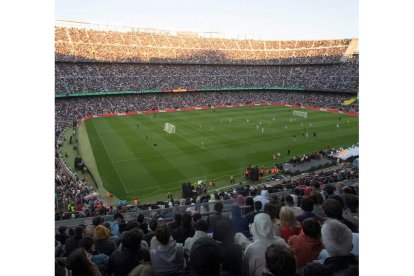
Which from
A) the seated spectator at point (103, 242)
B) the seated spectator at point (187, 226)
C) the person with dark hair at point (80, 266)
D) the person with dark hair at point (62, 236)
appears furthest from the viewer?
the person with dark hair at point (62, 236)

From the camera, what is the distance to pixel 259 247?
4742 mm

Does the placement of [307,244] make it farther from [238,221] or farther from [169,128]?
[169,128]

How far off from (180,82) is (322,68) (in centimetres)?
3423

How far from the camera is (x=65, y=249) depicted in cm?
699

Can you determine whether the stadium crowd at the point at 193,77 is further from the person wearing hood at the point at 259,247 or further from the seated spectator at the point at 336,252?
the seated spectator at the point at 336,252

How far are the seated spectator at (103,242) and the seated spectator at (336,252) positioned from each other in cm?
380

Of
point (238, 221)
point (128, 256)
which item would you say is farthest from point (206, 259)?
point (238, 221)

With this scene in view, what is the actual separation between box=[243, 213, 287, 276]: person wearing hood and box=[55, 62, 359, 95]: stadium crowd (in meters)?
61.2

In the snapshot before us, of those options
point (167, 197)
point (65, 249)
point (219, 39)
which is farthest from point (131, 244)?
point (219, 39)

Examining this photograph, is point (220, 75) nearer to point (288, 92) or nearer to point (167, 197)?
point (288, 92)

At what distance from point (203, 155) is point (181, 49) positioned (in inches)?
2334

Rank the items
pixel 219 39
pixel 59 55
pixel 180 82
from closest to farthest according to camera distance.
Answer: pixel 59 55 → pixel 180 82 → pixel 219 39

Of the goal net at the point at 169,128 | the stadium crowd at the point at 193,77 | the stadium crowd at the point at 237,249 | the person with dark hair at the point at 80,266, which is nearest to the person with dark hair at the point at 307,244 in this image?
the stadium crowd at the point at 237,249

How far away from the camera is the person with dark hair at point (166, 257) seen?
5297 millimetres
